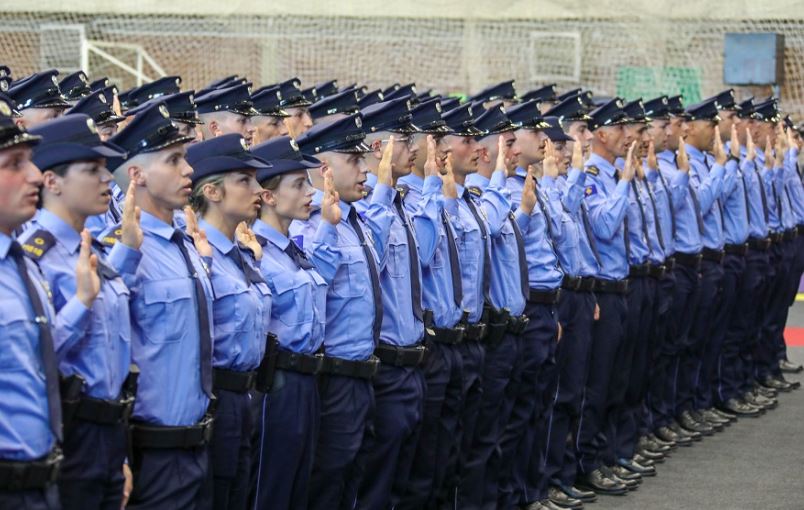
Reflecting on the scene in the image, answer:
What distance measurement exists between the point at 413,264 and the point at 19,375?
2.93 metres

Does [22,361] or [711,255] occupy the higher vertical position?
[22,361]

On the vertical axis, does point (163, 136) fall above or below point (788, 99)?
above

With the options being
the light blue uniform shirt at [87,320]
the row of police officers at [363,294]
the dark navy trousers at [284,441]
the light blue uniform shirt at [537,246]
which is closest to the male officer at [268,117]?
the row of police officers at [363,294]

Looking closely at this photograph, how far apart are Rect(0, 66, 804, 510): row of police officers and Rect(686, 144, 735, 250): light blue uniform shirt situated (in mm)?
30

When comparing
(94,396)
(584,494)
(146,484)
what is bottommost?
(584,494)

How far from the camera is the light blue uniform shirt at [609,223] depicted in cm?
934

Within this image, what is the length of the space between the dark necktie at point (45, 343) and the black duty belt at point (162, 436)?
0.74m

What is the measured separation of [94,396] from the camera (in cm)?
476

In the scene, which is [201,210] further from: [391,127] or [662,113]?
[662,113]

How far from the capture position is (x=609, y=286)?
30.7ft

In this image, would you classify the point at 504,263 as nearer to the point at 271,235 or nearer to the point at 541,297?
the point at 541,297

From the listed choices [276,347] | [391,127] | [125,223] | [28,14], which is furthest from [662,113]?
[28,14]

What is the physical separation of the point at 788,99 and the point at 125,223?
14.2 meters

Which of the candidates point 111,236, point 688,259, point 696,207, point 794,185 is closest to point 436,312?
point 111,236
